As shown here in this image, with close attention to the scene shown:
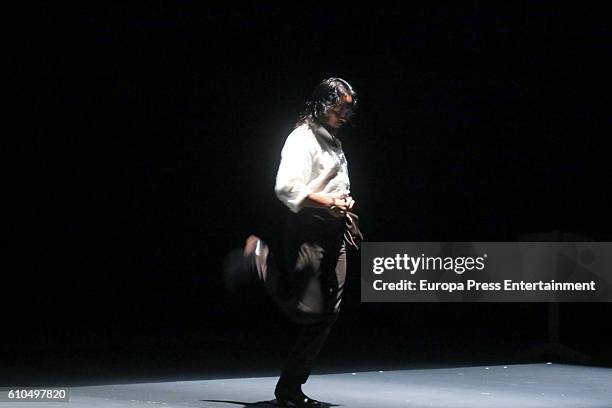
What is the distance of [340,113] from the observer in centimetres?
387

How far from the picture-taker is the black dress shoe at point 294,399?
386 cm

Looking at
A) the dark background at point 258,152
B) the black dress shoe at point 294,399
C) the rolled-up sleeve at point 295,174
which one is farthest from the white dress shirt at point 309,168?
the dark background at point 258,152

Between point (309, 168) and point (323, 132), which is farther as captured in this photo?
point (323, 132)

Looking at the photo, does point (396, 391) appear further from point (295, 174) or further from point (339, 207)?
point (295, 174)

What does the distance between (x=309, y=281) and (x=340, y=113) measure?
1.87ft

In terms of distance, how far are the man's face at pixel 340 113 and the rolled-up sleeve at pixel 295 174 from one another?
0.45 feet

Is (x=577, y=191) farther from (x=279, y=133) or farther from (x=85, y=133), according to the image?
(x=85, y=133)

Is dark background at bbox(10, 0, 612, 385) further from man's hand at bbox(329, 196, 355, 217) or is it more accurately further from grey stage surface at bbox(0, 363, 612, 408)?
man's hand at bbox(329, 196, 355, 217)

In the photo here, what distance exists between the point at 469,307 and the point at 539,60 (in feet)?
5.92

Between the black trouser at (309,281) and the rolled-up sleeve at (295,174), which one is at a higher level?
the rolled-up sleeve at (295,174)

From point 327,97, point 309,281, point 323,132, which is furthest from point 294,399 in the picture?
point 327,97

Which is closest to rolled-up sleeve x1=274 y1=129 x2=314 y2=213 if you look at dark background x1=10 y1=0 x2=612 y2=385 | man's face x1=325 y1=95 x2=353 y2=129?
man's face x1=325 y1=95 x2=353 y2=129

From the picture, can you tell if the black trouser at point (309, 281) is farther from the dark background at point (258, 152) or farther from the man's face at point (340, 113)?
the dark background at point (258, 152)

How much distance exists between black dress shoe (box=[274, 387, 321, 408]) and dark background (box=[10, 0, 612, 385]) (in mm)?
2168
